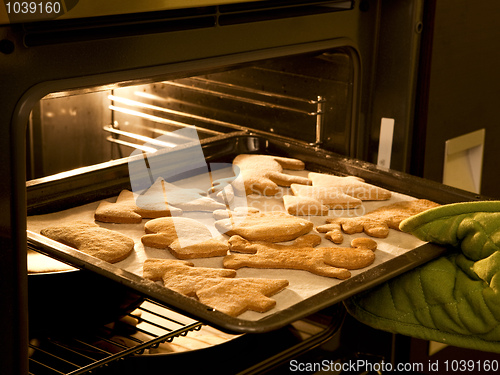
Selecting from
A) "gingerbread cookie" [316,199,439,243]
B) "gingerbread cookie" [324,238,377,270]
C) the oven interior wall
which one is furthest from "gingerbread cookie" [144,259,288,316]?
the oven interior wall

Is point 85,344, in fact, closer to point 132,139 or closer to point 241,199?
point 241,199

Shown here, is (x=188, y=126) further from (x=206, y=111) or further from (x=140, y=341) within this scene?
(x=140, y=341)

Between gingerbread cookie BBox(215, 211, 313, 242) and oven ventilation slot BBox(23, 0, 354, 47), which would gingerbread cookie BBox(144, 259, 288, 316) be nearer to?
gingerbread cookie BBox(215, 211, 313, 242)

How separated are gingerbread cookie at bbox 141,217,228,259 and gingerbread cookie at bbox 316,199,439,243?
0.19 meters

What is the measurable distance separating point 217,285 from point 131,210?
32cm

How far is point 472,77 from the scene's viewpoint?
160 centimetres

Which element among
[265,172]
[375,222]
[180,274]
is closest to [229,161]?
[265,172]

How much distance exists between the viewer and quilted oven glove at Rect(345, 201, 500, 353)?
3.61ft

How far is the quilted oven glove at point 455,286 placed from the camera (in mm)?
1101

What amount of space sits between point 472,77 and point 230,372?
86cm

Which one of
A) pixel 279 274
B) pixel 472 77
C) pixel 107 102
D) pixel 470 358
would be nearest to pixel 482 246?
pixel 279 274

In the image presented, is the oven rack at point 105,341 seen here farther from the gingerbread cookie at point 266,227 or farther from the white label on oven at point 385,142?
the white label on oven at point 385,142

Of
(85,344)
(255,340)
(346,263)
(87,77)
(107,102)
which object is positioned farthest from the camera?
(107,102)

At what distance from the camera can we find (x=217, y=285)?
3.23 feet
